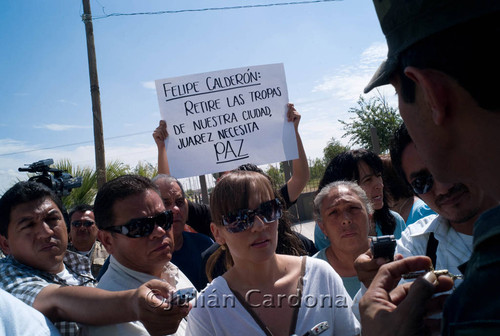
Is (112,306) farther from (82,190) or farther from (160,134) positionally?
(82,190)

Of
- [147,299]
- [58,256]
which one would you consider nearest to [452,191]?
[147,299]

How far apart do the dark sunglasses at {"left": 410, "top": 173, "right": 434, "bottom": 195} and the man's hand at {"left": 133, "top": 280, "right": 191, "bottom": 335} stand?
147 cm

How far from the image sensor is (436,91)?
0.75m

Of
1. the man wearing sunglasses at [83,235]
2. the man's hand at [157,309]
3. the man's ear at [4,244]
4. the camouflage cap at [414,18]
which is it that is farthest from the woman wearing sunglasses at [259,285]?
the man wearing sunglasses at [83,235]

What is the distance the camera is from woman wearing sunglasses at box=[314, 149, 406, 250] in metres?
3.12

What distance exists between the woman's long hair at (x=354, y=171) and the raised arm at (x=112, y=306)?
2.07 metres

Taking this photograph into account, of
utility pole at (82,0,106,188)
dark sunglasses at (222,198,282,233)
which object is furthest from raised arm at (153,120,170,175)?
utility pole at (82,0,106,188)

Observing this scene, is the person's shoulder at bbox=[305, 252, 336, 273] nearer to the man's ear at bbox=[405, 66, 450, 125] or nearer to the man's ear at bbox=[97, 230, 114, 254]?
the man's ear at bbox=[97, 230, 114, 254]

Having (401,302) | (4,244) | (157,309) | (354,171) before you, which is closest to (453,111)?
(401,302)

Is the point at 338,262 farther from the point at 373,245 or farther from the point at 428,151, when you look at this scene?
the point at 428,151

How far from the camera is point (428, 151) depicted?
2.71 feet

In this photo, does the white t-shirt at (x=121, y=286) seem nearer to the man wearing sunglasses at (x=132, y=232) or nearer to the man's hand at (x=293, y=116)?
the man wearing sunglasses at (x=132, y=232)

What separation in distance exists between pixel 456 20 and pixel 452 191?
1.36 meters

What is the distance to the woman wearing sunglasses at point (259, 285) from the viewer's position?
5.11 ft
